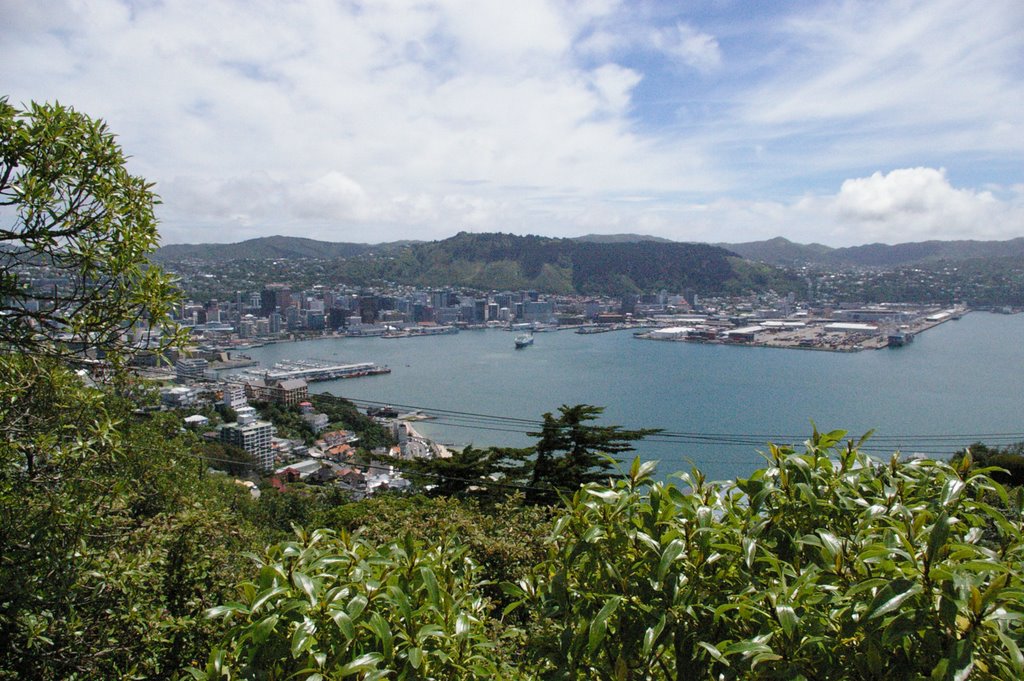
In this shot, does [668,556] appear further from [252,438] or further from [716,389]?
[716,389]

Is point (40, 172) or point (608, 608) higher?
point (40, 172)

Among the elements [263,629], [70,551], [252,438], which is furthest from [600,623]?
[252,438]

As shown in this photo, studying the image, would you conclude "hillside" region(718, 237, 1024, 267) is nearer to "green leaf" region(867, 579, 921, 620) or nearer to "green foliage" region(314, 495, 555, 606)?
"green foliage" region(314, 495, 555, 606)

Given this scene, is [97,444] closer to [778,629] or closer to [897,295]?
[778,629]

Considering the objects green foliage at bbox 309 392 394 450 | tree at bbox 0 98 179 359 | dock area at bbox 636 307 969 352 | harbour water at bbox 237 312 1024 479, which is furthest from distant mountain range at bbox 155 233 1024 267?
tree at bbox 0 98 179 359

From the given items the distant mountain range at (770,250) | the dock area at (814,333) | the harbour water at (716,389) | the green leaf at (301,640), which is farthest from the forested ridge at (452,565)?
the distant mountain range at (770,250)

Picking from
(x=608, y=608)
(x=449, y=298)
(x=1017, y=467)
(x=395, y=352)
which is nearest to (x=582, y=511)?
(x=608, y=608)
